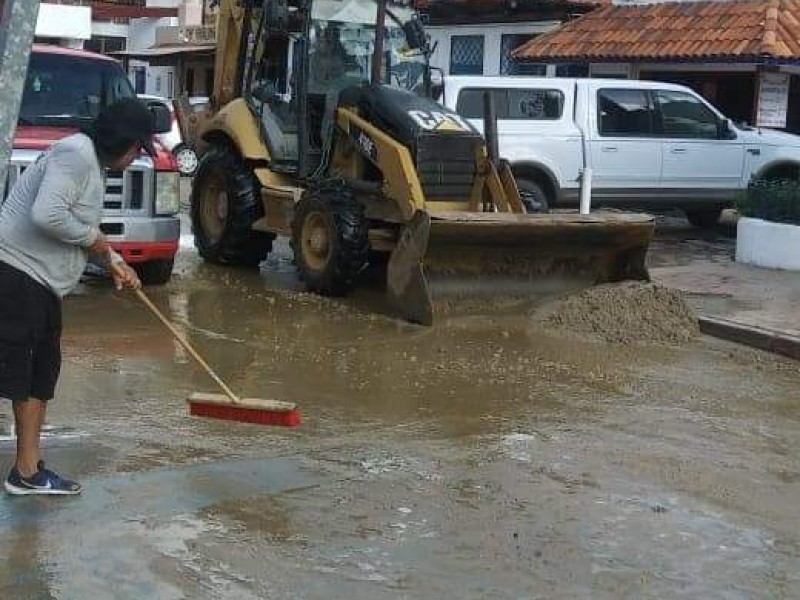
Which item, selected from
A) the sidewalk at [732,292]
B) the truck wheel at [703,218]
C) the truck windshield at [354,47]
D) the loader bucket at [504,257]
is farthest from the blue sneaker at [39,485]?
the truck wheel at [703,218]

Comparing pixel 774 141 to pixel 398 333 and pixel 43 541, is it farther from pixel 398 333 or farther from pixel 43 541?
pixel 43 541

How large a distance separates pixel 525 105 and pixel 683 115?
7.09 ft

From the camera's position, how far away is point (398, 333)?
30.6 feet

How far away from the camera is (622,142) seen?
15.6 meters

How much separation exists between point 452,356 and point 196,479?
333 cm

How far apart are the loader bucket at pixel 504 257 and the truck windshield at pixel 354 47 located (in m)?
2.52

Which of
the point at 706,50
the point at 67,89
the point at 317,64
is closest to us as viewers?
the point at 67,89

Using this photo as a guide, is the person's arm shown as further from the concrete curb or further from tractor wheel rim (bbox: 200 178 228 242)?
tractor wheel rim (bbox: 200 178 228 242)

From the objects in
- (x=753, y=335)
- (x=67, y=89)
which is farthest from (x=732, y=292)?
(x=67, y=89)

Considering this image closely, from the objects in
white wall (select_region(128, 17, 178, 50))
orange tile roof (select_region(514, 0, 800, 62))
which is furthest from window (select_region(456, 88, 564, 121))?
white wall (select_region(128, 17, 178, 50))

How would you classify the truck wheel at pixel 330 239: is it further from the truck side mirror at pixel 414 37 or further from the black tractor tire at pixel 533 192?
the black tractor tire at pixel 533 192

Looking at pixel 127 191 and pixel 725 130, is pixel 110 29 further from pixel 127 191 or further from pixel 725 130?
pixel 127 191

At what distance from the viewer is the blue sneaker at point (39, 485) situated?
16.9 feet

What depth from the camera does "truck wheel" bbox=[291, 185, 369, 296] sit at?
A: 10.3 metres
